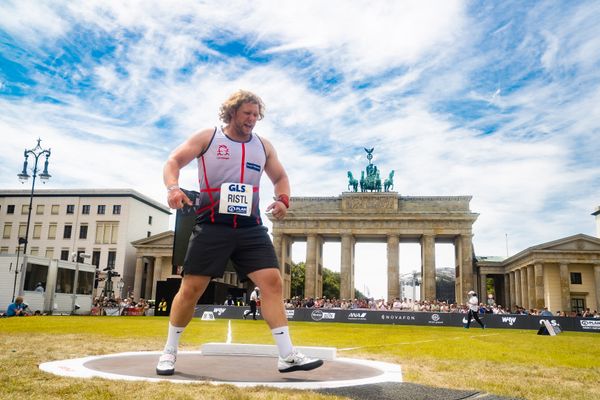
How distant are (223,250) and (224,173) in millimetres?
643

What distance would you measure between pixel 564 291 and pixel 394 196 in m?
21.8

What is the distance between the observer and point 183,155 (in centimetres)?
429

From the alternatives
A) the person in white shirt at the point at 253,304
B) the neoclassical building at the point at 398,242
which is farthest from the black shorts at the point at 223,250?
the neoclassical building at the point at 398,242

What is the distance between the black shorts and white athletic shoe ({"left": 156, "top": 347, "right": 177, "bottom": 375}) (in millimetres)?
697

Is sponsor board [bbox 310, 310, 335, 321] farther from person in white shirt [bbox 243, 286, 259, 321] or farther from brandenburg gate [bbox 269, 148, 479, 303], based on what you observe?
brandenburg gate [bbox 269, 148, 479, 303]

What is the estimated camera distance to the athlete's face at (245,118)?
4.37 meters

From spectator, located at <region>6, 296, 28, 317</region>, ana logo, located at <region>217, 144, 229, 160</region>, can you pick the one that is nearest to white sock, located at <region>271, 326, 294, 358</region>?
ana logo, located at <region>217, 144, 229, 160</region>

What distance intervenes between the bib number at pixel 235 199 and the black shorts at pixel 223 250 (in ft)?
0.47

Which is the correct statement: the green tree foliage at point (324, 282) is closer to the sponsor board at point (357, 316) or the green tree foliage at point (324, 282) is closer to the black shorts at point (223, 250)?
the sponsor board at point (357, 316)

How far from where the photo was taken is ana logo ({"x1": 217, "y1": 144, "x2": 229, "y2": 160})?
4.29 m

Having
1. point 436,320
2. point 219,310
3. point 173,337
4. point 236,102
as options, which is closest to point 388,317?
point 436,320

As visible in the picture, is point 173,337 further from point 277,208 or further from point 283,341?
point 277,208

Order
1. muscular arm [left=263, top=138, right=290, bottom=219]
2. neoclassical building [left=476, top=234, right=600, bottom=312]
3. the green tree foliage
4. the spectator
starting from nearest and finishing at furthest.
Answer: muscular arm [left=263, top=138, right=290, bottom=219] < the spectator < neoclassical building [left=476, top=234, right=600, bottom=312] < the green tree foliage

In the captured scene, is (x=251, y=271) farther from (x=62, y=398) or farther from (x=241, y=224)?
(x=62, y=398)
